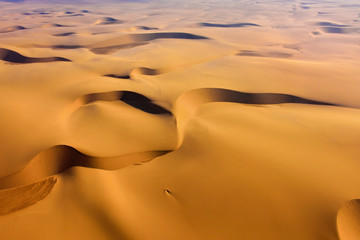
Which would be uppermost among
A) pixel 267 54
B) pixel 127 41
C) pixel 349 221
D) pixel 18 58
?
pixel 127 41

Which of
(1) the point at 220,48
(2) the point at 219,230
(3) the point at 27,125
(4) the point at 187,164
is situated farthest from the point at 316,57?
(3) the point at 27,125

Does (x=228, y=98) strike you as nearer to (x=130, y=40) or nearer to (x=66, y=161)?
(x=66, y=161)

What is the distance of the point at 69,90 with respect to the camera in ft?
14.2

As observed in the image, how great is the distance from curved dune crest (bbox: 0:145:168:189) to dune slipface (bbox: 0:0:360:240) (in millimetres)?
12

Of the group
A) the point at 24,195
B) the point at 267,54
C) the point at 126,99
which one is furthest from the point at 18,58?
the point at 267,54

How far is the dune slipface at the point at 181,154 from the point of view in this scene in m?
1.80

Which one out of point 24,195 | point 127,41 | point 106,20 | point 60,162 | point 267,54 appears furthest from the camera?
point 106,20

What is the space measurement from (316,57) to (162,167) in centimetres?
757

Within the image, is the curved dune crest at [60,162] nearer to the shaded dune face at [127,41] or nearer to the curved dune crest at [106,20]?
the shaded dune face at [127,41]

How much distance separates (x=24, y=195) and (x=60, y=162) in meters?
0.49

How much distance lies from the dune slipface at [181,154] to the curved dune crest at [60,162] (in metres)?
0.01

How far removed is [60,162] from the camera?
8.08 ft

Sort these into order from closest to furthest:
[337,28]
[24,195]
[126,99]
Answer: [24,195]
[126,99]
[337,28]

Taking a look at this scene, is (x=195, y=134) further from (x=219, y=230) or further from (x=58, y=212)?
(x=58, y=212)
